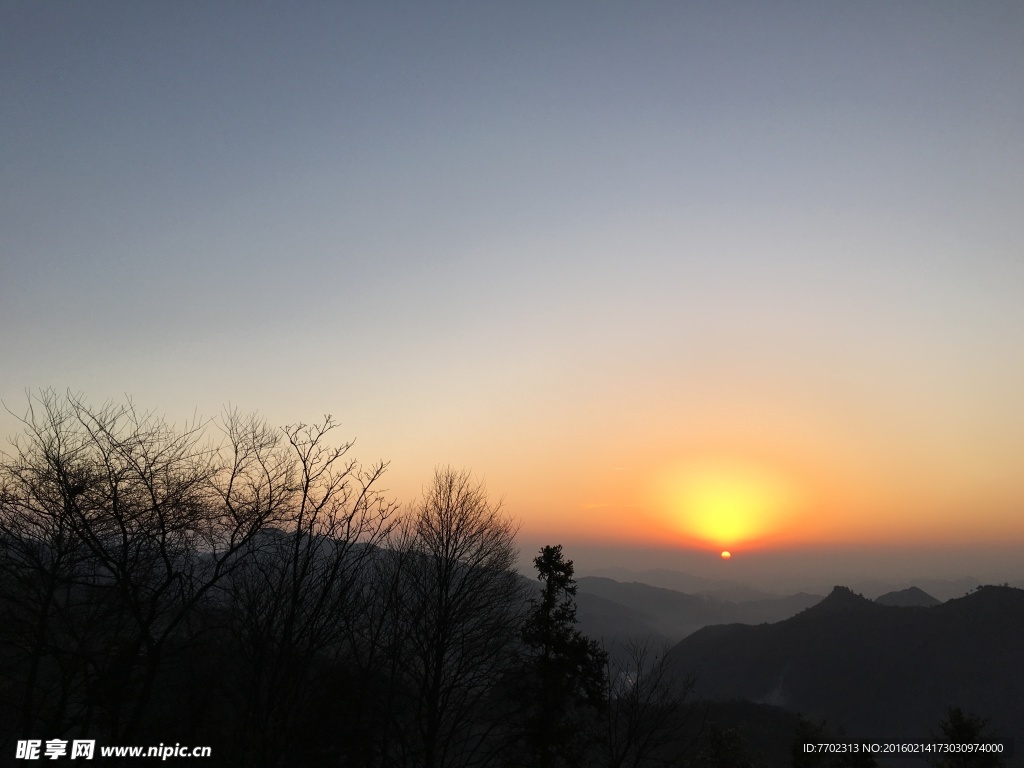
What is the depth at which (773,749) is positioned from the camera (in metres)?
61.7

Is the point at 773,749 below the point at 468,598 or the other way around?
below

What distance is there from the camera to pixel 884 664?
10406 cm

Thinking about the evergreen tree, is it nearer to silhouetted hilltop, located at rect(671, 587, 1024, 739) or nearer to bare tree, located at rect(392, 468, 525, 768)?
bare tree, located at rect(392, 468, 525, 768)

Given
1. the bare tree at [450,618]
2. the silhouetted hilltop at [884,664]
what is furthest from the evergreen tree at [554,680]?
the silhouetted hilltop at [884,664]

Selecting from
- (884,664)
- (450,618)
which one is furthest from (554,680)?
(884,664)

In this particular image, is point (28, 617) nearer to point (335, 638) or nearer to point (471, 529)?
point (335, 638)

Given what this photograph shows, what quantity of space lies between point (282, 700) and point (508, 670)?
39.7 feet

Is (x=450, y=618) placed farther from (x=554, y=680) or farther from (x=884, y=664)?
(x=884, y=664)

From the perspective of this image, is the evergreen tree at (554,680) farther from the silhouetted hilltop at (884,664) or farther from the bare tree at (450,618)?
the silhouetted hilltop at (884,664)

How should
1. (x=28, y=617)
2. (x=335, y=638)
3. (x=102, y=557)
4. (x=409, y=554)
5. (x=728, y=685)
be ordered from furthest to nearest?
(x=728, y=685)
(x=409, y=554)
(x=28, y=617)
(x=335, y=638)
(x=102, y=557)

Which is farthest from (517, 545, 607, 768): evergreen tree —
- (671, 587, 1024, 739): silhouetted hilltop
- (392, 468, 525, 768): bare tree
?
(671, 587, 1024, 739): silhouetted hilltop

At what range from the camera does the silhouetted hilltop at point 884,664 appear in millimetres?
89562

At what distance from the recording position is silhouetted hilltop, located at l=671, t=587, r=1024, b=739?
294 feet

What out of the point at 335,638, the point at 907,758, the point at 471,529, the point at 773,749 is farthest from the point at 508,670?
the point at 907,758
